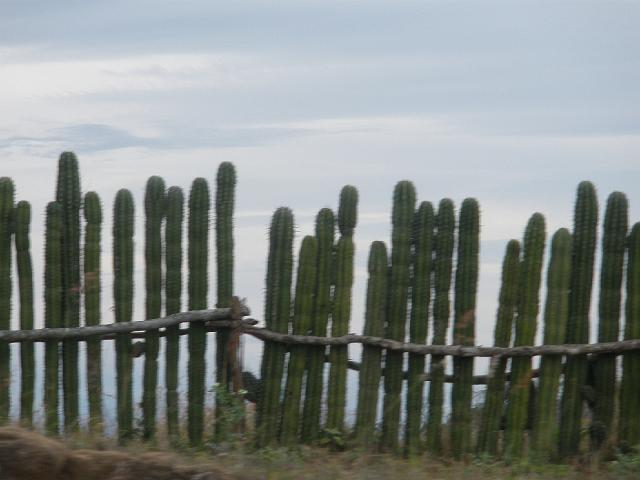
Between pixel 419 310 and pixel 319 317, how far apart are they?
3.53 feet

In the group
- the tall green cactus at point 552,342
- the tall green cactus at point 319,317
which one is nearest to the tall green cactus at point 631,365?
the tall green cactus at point 552,342

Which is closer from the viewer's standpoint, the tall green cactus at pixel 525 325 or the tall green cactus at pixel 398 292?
the tall green cactus at pixel 525 325

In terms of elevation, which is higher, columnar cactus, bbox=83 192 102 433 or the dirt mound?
columnar cactus, bbox=83 192 102 433

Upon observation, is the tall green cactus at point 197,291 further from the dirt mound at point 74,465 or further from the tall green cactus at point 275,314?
the dirt mound at point 74,465

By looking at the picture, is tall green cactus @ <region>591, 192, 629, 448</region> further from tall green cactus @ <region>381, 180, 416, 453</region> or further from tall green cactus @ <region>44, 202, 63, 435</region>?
tall green cactus @ <region>44, 202, 63, 435</region>

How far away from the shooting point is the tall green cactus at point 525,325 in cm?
1080

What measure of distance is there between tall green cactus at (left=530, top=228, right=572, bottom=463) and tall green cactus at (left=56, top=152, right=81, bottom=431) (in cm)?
501

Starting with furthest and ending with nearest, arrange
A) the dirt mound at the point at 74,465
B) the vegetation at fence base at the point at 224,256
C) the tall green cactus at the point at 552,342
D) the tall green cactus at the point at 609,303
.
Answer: the vegetation at fence base at the point at 224,256 → the tall green cactus at the point at 609,303 → the tall green cactus at the point at 552,342 → the dirt mound at the point at 74,465

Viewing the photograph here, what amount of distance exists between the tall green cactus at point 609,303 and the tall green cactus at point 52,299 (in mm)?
5844

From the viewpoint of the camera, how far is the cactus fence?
1087cm

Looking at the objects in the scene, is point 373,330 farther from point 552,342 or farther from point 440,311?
point 552,342

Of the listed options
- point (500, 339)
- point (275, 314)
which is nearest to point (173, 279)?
point (275, 314)

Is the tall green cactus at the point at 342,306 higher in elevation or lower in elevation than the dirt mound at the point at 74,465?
higher

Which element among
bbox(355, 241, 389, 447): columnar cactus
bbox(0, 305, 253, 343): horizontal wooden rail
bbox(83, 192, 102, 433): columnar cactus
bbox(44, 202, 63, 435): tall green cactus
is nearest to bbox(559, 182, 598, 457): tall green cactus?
bbox(355, 241, 389, 447): columnar cactus
